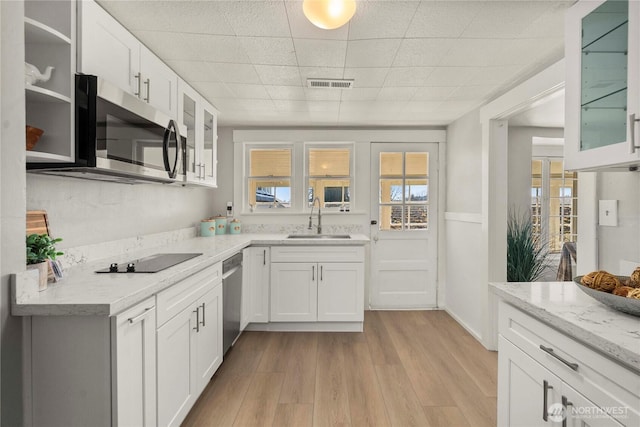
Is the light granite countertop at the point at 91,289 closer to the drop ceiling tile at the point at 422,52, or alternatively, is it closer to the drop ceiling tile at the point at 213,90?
the drop ceiling tile at the point at 213,90

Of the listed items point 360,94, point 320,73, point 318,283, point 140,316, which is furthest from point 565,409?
point 360,94

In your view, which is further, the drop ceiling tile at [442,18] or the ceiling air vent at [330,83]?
the ceiling air vent at [330,83]

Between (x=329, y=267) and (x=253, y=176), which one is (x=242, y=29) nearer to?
(x=329, y=267)

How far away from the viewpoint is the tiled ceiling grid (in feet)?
5.75

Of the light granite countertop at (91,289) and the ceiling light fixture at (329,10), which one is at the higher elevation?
the ceiling light fixture at (329,10)

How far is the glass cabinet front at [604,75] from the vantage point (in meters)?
1.30

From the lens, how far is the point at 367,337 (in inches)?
132

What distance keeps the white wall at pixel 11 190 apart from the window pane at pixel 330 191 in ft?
10.6

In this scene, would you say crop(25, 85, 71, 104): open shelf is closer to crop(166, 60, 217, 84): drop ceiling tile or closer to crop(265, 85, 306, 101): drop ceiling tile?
crop(166, 60, 217, 84): drop ceiling tile

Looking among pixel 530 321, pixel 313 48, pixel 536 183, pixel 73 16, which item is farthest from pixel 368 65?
pixel 536 183

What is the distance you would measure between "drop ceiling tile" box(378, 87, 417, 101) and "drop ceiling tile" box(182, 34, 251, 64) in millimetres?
1181

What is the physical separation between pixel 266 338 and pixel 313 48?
2528 mm

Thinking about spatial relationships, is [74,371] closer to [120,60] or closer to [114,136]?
[114,136]

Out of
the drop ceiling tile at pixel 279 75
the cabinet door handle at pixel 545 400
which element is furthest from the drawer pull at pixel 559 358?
the drop ceiling tile at pixel 279 75
